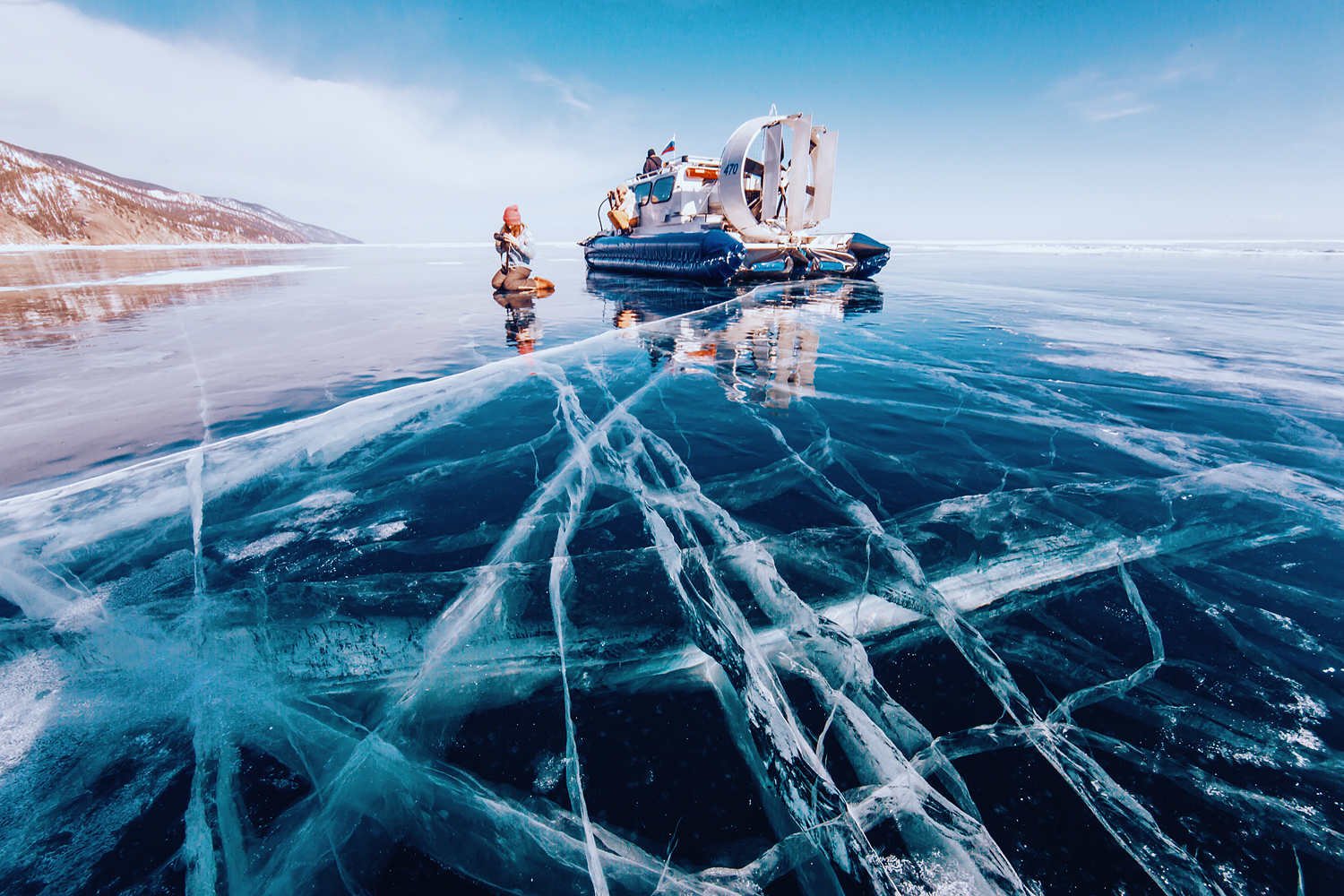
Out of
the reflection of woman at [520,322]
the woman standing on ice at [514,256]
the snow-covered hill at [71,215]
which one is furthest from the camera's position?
the snow-covered hill at [71,215]

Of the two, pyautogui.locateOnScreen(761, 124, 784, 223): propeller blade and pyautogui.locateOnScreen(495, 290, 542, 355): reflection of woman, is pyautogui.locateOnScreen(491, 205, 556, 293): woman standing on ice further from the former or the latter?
pyautogui.locateOnScreen(761, 124, 784, 223): propeller blade

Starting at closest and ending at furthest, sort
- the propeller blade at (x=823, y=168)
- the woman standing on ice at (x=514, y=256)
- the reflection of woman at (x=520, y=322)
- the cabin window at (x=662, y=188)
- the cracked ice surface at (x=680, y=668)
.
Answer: the cracked ice surface at (x=680, y=668) → the reflection of woman at (x=520, y=322) → the woman standing on ice at (x=514, y=256) → the propeller blade at (x=823, y=168) → the cabin window at (x=662, y=188)

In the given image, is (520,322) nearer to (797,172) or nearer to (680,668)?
(680,668)

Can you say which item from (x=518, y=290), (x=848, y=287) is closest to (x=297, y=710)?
(x=518, y=290)

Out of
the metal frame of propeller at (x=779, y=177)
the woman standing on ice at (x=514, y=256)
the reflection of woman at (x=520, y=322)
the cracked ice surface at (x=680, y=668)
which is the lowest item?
the cracked ice surface at (x=680, y=668)

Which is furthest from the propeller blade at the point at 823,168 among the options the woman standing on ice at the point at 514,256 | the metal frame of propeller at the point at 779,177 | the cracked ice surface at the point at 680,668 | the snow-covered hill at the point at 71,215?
the snow-covered hill at the point at 71,215

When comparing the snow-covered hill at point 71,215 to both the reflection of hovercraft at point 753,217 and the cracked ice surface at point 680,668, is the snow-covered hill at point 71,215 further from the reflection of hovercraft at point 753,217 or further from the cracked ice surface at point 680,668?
the cracked ice surface at point 680,668

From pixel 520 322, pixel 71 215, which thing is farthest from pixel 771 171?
pixel 71 215
